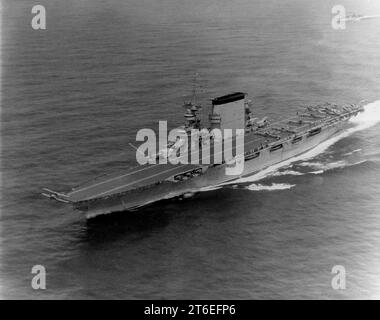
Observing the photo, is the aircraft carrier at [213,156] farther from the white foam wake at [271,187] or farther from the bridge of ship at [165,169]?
the white foam wake at [271,187]

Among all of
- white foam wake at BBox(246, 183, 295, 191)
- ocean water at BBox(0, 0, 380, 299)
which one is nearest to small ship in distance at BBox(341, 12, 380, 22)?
ocean water at BBox(0, 0, 380, 299)

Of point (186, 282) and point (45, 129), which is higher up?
point (45, 129)

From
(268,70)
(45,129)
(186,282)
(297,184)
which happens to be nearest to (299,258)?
(186,282)

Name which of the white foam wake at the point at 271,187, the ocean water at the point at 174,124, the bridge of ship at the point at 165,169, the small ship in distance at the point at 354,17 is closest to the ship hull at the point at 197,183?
the bridge of ship at the point at 165,169

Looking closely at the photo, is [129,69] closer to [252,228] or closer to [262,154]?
[262,154]

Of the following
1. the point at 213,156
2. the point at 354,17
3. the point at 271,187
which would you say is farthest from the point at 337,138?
the point at 354,17

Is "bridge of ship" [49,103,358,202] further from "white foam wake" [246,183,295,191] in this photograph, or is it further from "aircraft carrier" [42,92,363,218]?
"white foam wake" [246,183,295,191]
